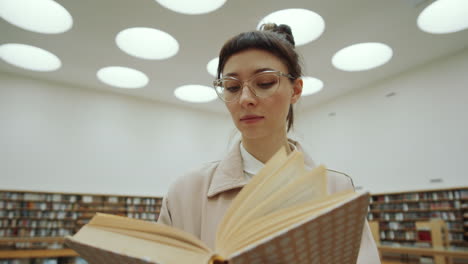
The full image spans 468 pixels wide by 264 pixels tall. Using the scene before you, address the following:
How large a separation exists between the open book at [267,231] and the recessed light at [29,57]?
9719 mm

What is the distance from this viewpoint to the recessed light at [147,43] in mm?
7586

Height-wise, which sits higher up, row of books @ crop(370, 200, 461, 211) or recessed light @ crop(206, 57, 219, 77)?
recessed light @ crop(206, 57, 219, 77)

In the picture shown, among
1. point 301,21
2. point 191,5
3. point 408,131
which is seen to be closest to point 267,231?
point 191,5

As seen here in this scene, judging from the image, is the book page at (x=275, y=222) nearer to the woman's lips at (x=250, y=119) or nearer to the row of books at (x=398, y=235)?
the woman's lips at (x=250, y=119)

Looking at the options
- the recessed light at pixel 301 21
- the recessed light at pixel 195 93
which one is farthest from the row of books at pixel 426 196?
the recessed light at pixel 195 93

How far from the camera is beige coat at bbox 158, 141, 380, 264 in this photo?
0.89 metres

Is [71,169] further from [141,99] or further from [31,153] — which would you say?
[141,99]

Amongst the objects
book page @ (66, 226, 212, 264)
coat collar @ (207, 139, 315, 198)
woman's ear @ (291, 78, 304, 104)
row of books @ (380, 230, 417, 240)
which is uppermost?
woman's ear @ (291, 78, 304, 104)

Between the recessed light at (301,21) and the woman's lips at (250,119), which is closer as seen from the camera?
the woman's lips at (250,119)

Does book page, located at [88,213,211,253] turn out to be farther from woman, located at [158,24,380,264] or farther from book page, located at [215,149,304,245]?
woman, located at [158,24,380,264]

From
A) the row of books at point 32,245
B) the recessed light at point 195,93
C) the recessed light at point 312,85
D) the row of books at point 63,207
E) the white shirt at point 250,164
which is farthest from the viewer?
the recessed light at point 195,93

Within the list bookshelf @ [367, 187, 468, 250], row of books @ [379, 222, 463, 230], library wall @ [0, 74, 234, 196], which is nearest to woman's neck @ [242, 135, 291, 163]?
bookshelf @ [367, 187, 468, 250]

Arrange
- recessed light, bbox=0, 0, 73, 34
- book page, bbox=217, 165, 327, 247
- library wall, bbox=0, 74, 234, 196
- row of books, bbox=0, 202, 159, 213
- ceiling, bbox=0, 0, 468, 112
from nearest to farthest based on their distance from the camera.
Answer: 1. book page, bbox=217, 165, 327, 247
2. recessed light, bbox=0, 0, 73, 34
3. ceiling, bbox=0, 0, 468, 112
4. row of books, bbox=0, 202, 159, 213
5. library wall, bbox=0, 74, 234, 196

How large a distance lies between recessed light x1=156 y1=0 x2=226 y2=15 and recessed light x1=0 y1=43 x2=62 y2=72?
15.4 ft
